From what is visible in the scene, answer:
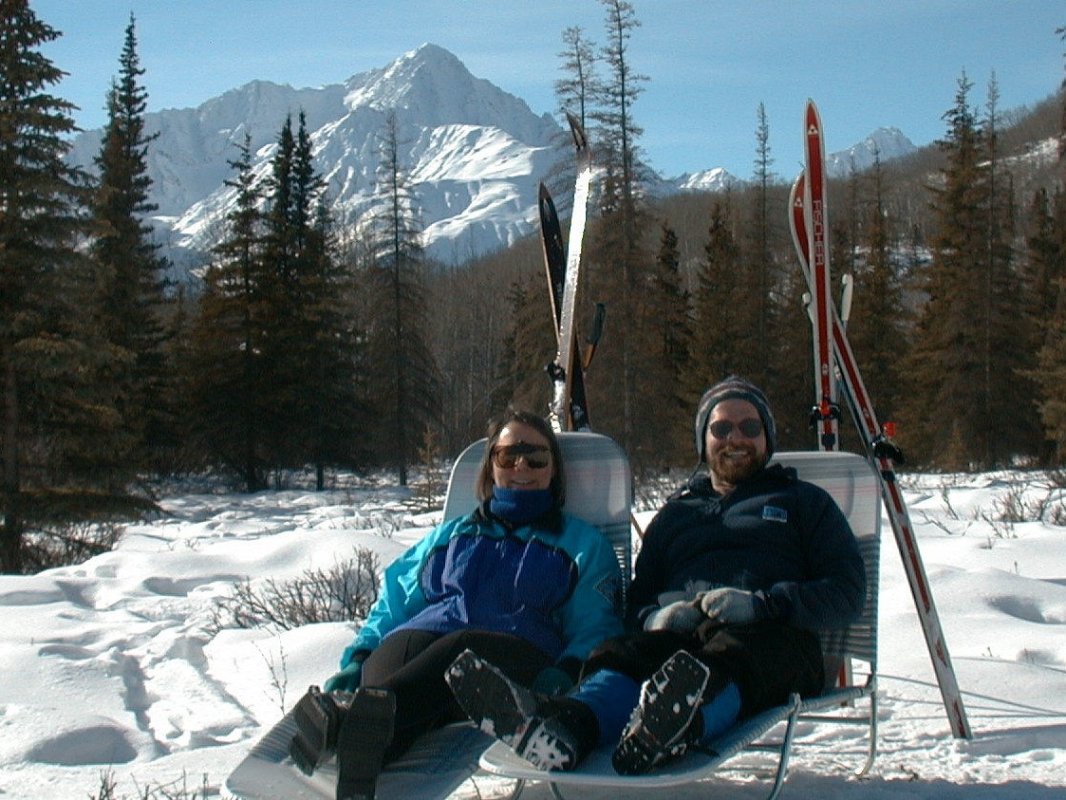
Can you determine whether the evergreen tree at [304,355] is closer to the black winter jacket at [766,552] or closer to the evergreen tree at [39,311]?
the evergreen tree at [39,311]

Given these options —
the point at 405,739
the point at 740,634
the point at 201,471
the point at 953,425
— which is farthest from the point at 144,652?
the point at 201,471

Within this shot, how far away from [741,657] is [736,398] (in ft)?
3.72

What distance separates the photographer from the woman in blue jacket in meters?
2.87

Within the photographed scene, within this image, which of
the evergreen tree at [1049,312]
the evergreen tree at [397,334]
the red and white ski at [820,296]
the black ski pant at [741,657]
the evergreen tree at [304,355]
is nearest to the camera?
the black ski pant at [741,657]

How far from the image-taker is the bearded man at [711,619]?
266cm

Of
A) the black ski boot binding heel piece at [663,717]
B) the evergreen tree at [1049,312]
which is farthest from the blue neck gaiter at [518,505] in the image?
the evergreen tree at [1049,312]

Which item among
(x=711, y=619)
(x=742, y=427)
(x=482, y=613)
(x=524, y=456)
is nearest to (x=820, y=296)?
(x=742, y=427)

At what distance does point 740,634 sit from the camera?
3.10 m

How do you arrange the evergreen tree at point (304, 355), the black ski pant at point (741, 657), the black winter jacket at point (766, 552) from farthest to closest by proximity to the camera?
the evergreen tree at point (304, 355) < the black winter jacket at point (766, 552) < the black ski pant at point (741, 657)

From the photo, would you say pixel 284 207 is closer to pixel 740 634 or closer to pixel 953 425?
pixel 953 425

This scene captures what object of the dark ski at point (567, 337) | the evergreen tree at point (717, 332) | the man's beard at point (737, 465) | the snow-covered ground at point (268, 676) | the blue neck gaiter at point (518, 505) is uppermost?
the evergreen tree at point (717, 332)

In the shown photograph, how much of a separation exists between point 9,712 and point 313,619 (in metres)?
2.12

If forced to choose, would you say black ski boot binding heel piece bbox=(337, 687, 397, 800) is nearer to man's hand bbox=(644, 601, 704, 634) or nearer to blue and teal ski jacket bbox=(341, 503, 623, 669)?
blue and teal ski jacket bbox=(341, 503, 623, 669)

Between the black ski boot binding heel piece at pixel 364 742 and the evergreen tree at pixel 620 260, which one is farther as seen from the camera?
the evergreen tree at pixel 620 260
